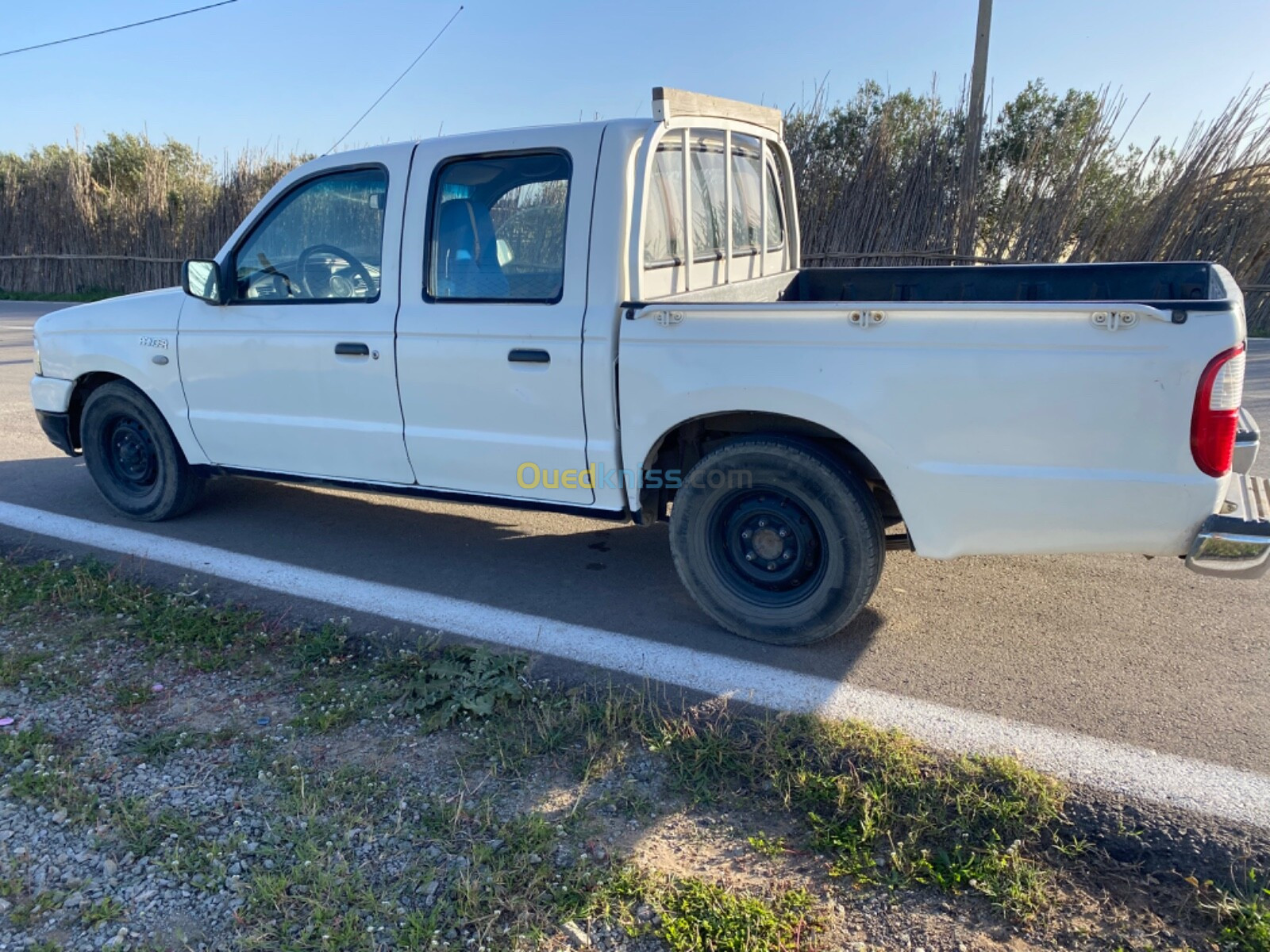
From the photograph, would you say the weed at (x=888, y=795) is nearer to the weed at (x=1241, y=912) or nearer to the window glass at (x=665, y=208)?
the weed at (x=1241, y=912)

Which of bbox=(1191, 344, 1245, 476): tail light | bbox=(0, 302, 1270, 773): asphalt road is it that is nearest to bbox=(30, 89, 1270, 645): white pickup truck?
bbox=(1191, 344, 1245, 476): tail light

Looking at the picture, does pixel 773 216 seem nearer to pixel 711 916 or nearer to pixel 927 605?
pixel 927 605

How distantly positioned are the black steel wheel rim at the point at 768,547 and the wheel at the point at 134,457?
331 centimetres

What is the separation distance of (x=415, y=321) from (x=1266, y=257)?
10.8 m

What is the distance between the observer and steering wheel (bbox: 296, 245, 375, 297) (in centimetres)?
458

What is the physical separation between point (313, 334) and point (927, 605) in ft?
10.4

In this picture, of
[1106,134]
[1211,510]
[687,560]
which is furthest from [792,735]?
[1106,134]

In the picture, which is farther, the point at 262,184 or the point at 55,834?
→ the point at 262,184

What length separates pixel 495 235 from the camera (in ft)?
14.2

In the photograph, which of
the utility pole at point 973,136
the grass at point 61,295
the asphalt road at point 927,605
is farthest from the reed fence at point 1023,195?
the grass at point 61,295

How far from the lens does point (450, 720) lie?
11.0ft

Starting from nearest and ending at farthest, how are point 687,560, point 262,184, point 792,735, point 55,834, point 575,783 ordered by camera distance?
point 55,834
point 575,783
point 792,735
point 687,560
point 262,184

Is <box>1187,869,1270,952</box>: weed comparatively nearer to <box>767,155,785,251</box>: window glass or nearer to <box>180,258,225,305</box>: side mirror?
<box>767,155,785,251</box>: window glass

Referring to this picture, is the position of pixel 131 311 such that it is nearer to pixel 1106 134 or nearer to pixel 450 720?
pixel 450 720
